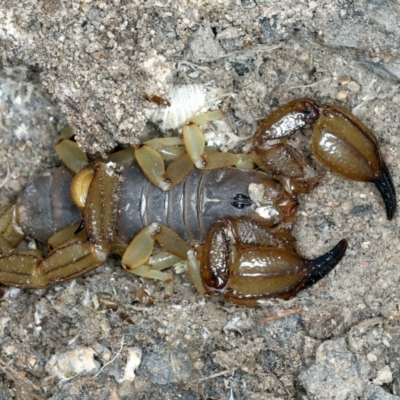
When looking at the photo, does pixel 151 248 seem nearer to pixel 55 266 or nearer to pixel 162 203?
pixel 162 203

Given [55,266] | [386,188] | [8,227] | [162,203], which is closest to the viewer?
[386,188]

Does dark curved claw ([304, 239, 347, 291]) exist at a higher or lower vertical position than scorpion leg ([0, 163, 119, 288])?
lower

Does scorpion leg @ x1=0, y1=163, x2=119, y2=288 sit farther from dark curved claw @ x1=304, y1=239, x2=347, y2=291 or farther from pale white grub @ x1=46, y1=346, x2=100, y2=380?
dark curved claw @ x1=304, y1=239, x2=347, y2=291

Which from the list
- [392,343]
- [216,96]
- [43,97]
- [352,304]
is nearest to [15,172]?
[43,97]

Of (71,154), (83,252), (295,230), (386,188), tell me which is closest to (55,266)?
(83,252)

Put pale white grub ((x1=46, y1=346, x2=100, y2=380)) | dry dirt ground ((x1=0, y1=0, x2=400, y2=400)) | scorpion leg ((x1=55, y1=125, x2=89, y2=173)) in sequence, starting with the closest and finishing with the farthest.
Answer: dry dirt ground ((x1=0, y1=0, x2=400, y2=400)) → pale white grub ((x1=46, y1=346, x2=100, y2=380)) → scorpion leg ((x1=55, y1=125, x2=89, y2=173))

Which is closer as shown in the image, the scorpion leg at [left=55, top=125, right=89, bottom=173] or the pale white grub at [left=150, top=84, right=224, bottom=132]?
the pale white grub at [left=150, top=84, right=224, bottom=132]

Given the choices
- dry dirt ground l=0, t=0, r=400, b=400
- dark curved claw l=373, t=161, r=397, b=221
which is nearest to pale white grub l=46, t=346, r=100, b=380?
dry dirt ground l=0, t=0, r=400, b=400
